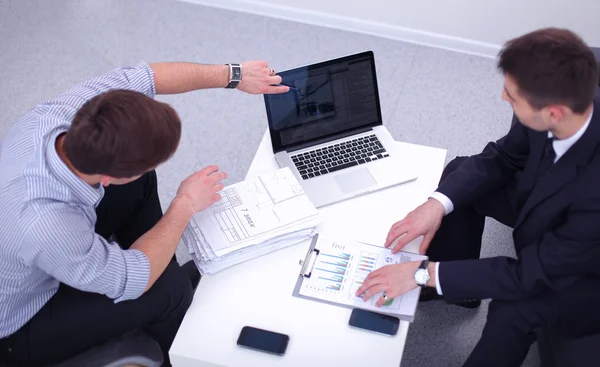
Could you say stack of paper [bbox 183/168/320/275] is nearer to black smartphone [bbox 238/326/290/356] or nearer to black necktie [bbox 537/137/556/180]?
black smartphone [bbox 238/326/290/356]

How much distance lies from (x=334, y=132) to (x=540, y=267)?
30.8 inches

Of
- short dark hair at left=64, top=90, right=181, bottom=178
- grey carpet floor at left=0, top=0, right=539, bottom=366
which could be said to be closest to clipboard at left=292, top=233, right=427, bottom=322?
short dark hair at left=64, top=90, right=181, bottom=178

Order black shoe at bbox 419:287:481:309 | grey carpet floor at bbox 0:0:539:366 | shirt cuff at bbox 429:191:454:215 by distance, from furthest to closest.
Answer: grey carpet floor at bbox 0:0:539:366 → black shoe at bbox 419:287:481:309 → shirt cuff at bbox 429:191:454:215

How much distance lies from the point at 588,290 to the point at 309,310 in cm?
78

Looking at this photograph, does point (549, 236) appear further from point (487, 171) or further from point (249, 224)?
point (249, 224)

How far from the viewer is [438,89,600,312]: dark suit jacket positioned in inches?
70.8

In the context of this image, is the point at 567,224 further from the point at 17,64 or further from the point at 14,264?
the point at 17,64

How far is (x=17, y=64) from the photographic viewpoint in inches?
138

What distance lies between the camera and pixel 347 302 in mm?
1835

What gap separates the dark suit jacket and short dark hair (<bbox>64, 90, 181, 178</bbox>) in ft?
2.75

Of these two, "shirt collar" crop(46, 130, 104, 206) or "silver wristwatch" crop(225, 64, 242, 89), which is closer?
"shirt collar" crop(46, 130, 104, 206)

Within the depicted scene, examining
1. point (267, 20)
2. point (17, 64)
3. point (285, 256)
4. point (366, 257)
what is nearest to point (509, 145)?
point (366, 257)

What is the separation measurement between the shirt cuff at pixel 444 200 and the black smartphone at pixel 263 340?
66 centimetres

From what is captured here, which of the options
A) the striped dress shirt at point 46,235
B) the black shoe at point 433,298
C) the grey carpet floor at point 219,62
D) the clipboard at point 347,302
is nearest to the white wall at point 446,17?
the grey carpet floor at point 219,62
